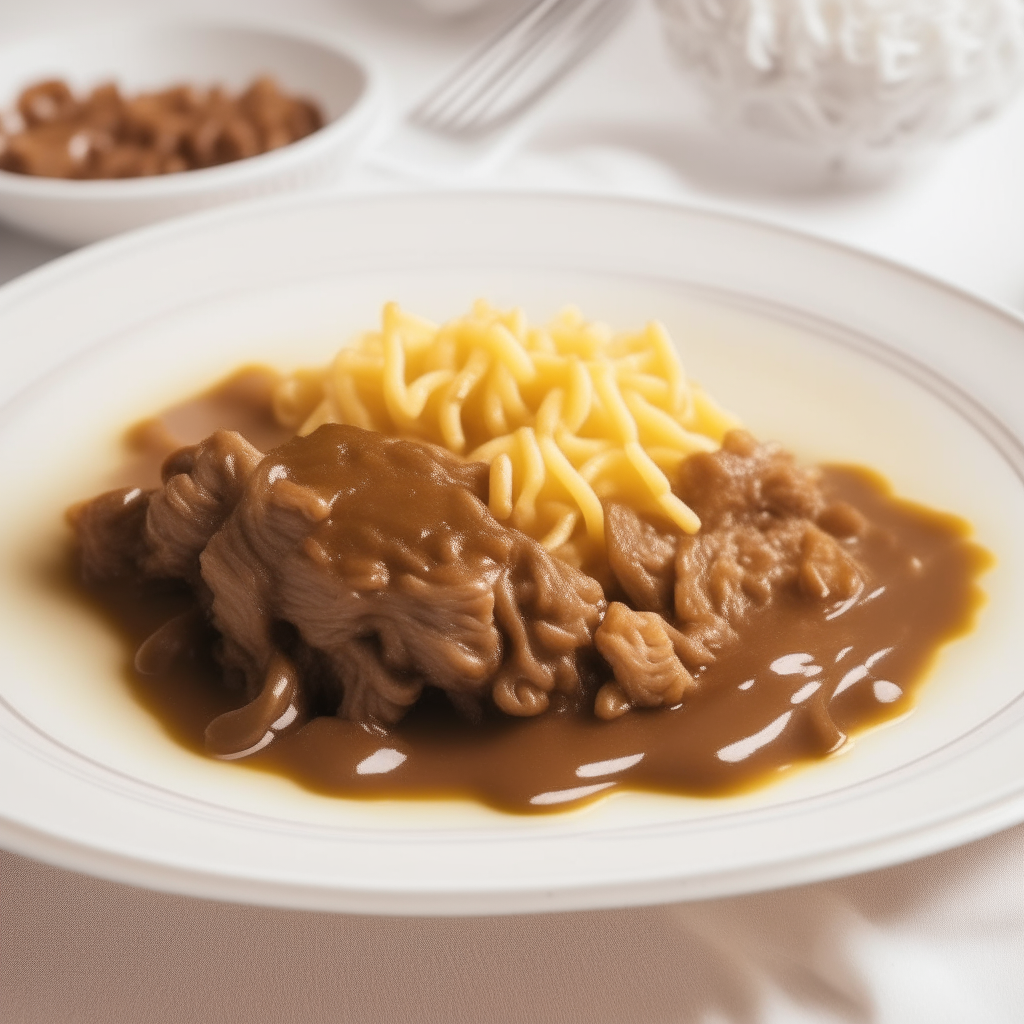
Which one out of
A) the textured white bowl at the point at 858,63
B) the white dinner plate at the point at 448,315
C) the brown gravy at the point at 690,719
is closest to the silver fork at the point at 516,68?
the textured white bowl at the point at 858,63

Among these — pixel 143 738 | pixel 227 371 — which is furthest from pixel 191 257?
pixel 143 738

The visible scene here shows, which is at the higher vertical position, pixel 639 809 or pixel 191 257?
pixel 639 809

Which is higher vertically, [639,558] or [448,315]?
[639,558]

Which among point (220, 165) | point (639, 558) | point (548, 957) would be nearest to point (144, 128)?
point (220, 165)

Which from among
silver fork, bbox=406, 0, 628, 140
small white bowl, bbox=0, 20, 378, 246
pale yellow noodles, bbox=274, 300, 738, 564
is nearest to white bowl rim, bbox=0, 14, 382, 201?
small white bowl, bbox=0, 20, 378, 246

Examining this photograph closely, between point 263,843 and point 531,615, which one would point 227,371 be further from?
point 263,843

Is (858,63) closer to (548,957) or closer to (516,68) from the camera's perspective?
(516,68)
